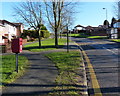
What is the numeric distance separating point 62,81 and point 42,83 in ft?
1.96

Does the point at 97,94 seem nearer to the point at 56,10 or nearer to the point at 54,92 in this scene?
the point at 54,92

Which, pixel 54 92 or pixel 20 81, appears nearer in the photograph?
pixel 54 92

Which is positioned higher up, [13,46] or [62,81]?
[13,46]

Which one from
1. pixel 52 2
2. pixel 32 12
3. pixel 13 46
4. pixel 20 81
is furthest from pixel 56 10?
pixel 20 81

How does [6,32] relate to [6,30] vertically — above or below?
below

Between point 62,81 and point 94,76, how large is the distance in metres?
1.46

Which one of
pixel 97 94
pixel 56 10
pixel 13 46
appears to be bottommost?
pixel 97 94

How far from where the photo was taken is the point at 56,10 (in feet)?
69.2

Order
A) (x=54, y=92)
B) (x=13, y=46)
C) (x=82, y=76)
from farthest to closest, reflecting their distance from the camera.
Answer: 1. (x=13, y=46)
2. (x=82, y=76)
3. (x=54, y=92)

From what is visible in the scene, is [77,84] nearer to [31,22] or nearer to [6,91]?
[6,91]

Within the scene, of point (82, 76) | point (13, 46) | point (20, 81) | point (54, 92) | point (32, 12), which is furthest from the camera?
point (32, 12)

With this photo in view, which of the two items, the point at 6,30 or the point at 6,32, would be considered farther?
the point at 6,30

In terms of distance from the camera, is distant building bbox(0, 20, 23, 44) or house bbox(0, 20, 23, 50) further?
distant building bbox(0, 20, 23, 44)

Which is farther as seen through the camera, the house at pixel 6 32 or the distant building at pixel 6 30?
the distant building at pixel 6 30
